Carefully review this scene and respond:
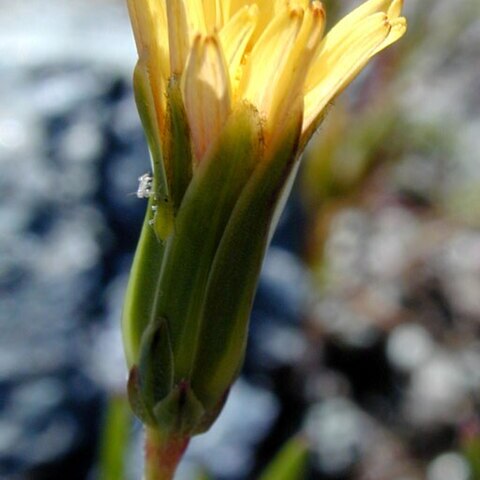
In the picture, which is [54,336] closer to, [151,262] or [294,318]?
[294,318]

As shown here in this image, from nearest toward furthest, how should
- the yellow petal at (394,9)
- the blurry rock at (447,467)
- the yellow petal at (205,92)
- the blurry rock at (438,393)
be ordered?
the yellow petal at (205,92) → the yellow petal at (394,9) → the blurry rock at (447,467) → the blurry rock at (438,393)

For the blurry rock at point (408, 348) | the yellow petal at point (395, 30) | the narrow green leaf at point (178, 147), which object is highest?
the blurry rock at point (408, 348)

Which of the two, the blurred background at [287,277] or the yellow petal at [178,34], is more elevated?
the blurred background at [287,277]

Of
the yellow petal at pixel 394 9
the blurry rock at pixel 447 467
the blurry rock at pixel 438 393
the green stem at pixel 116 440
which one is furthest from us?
the blurry rock at pixel 438 393

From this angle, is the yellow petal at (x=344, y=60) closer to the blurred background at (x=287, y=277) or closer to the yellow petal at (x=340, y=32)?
the yellow petal at (x=340, y=32)

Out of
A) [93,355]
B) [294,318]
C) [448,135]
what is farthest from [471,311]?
[93,355]

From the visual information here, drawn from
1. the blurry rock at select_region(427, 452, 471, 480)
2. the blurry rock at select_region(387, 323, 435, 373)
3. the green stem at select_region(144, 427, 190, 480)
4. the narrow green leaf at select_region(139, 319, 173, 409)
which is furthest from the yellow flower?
the blurry rock at select_region(387, 323, 435, 373)

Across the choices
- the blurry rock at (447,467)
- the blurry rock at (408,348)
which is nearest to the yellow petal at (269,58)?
the blurry rock at (447,467)

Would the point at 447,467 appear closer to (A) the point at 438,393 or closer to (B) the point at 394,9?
(A) the point at 438,393
